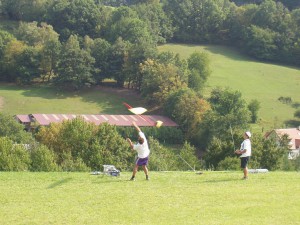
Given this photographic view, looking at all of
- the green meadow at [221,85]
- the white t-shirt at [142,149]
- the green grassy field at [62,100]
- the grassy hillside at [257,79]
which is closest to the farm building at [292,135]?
the green meadow at [221,85]

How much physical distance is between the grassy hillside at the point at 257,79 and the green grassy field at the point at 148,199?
64.5 meters

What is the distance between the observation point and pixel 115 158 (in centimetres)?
4081

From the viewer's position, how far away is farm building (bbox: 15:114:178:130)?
254 feet

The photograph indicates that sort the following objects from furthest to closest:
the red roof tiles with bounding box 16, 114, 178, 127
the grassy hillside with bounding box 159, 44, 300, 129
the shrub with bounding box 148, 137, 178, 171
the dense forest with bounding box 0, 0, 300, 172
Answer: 1. the grassy hillside with bounding box 159, 44, 300, 129
2. the dense forest with bounding box 0, 0, 300, 172
3. the red roof tiles with bounding box 16, 114, 178, 127
4. the shrub with bounding box 148, 137, 178, 171

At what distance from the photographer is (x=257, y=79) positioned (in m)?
107

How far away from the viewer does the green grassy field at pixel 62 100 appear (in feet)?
284

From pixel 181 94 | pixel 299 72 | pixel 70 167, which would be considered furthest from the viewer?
pixel 299 72

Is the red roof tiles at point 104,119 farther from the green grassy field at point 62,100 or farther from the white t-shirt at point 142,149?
the white t-shirt at point 142,149

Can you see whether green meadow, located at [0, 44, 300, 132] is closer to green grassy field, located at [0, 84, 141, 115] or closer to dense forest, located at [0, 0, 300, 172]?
green grassy field, located at [0, 84, 141, 115]

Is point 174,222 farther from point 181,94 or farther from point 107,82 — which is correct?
point 107,82

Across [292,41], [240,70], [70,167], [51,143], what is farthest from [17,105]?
[292,41]

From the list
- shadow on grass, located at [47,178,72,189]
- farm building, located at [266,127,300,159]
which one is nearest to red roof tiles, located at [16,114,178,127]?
farm building, located at [266,127,300,159]

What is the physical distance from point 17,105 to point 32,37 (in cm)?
2442

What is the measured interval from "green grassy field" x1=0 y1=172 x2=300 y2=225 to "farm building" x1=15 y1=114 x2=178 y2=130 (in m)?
54.7
